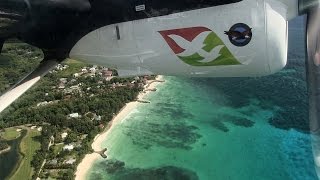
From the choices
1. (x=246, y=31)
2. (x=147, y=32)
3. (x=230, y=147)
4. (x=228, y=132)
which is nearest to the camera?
(x=246, y=31)

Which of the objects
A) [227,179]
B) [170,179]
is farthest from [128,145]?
[227,179]

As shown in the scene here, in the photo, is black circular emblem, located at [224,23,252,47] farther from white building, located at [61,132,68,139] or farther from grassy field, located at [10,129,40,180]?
white building, located at [61,132,68,139]

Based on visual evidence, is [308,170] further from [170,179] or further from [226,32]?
[226,32]

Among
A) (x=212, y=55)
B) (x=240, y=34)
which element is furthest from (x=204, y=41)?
(x=240, y=34)

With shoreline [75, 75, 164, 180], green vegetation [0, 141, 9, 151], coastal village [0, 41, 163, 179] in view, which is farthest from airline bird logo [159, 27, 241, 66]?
green vegetation [0, 141, 9, 151]

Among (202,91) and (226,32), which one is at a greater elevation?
(226,32)

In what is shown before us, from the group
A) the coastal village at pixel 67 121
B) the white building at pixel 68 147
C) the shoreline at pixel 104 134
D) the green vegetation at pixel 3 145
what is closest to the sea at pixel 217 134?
the shoreline at pixel 104 134
